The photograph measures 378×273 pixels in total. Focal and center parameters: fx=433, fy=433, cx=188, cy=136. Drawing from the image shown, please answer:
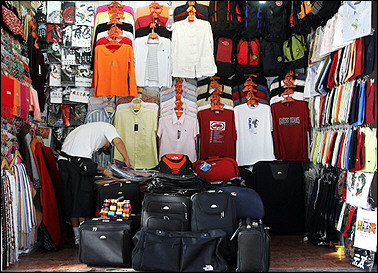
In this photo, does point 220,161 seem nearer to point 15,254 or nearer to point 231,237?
point 231,237

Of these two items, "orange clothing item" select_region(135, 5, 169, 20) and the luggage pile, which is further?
"orange clothing item" select_region(135, 5, 169, 20)

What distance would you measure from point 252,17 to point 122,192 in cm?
310

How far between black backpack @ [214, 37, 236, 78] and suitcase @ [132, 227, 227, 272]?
9.17ft

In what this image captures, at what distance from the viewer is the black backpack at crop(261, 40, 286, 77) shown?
615 cm

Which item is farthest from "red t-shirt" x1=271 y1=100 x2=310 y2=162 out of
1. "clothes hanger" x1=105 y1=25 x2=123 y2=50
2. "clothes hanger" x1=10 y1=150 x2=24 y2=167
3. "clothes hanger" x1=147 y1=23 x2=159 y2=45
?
"clothes hanger" x1=10 y1=150 x2=24 y2=167

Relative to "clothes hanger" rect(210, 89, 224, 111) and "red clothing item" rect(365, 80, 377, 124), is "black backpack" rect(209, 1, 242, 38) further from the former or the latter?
"red clothing item" rect(365, 80, 377, 124)

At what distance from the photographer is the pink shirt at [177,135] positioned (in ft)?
19.6

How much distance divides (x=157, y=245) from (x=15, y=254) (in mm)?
1511

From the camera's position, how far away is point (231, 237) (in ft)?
13.9

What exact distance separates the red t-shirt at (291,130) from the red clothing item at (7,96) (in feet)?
11.5

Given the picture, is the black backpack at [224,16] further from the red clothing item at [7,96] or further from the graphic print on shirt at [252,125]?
the red clothing item at [7,96]

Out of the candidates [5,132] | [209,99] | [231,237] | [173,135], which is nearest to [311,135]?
[209,99]

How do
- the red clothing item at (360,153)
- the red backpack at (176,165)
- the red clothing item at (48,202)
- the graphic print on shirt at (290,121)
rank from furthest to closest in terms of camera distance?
the graphic print on shirt at (290,121) < the red backpack at (176,165) < the red clothing item at (48,202) < the red clothing item at (360,153)

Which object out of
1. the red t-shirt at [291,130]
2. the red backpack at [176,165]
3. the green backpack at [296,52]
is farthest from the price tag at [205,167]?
the green backpack at [296,52]
